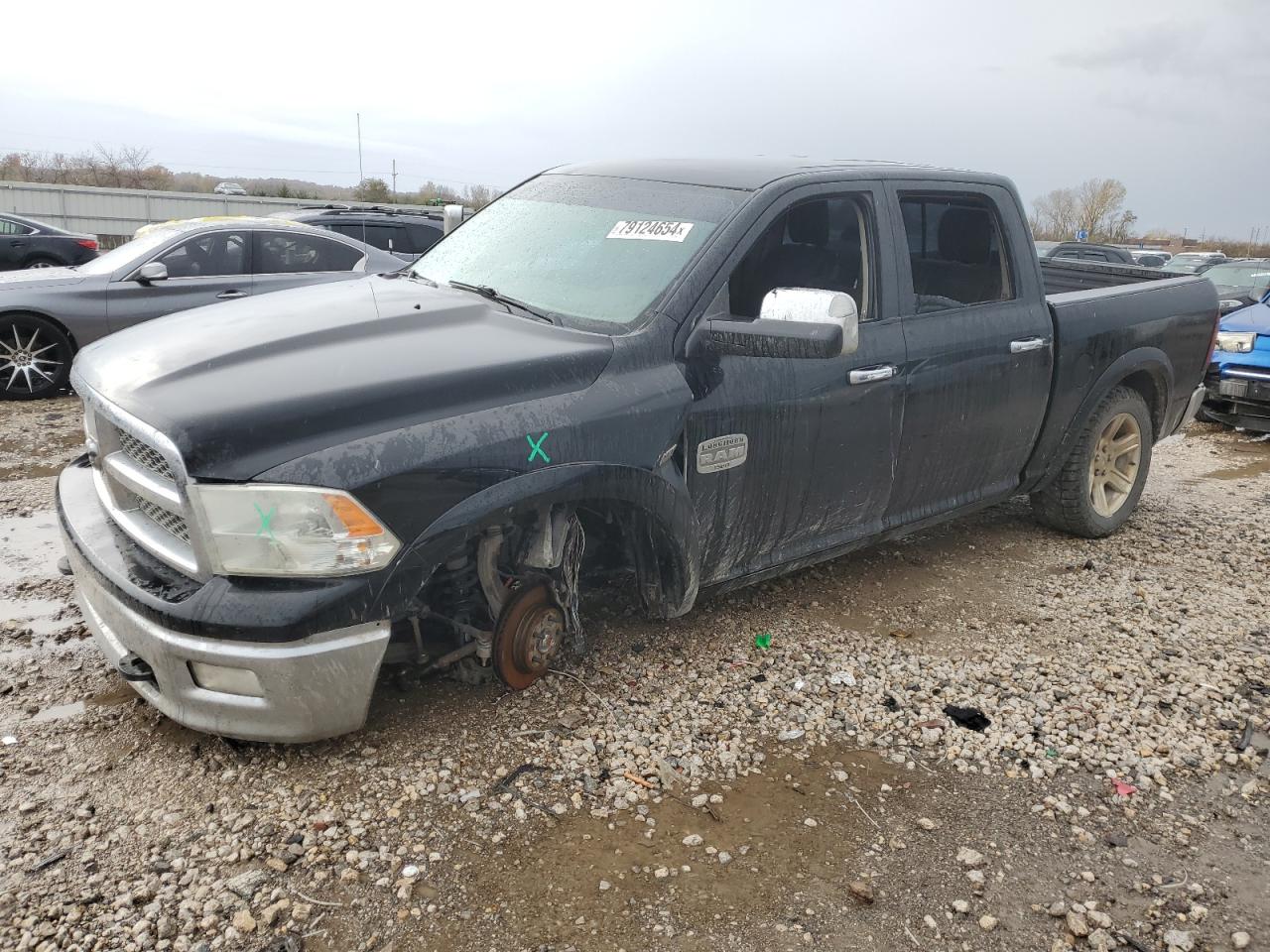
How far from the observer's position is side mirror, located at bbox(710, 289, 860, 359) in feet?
10.5

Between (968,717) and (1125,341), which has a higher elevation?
(1125,341)

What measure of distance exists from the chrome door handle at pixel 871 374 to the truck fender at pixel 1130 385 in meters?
1.61

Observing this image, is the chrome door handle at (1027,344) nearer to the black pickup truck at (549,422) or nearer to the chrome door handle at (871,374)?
the black pickup truck at (549,422)

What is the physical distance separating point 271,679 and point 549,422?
3.54 ft

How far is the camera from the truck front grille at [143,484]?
2.73 meters

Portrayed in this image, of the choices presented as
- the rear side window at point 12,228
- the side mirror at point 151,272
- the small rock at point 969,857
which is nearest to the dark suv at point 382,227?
the side mirror at point 151,272

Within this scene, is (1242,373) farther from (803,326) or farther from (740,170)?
(803,326)

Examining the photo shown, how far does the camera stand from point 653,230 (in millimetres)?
3760

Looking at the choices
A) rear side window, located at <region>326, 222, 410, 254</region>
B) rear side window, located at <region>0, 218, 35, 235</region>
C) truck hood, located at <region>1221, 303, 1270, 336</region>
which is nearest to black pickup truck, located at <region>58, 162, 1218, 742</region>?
truck hood, located at <region>1221, 303, 1270, 336</region>

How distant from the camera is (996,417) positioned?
4.61 metres

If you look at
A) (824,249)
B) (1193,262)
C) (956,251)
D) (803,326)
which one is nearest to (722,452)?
(803,326)

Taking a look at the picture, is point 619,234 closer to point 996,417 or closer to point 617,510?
point 617,510

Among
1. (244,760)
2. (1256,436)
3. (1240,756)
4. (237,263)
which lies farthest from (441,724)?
(1256,436)

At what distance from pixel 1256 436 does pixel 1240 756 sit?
743cm
